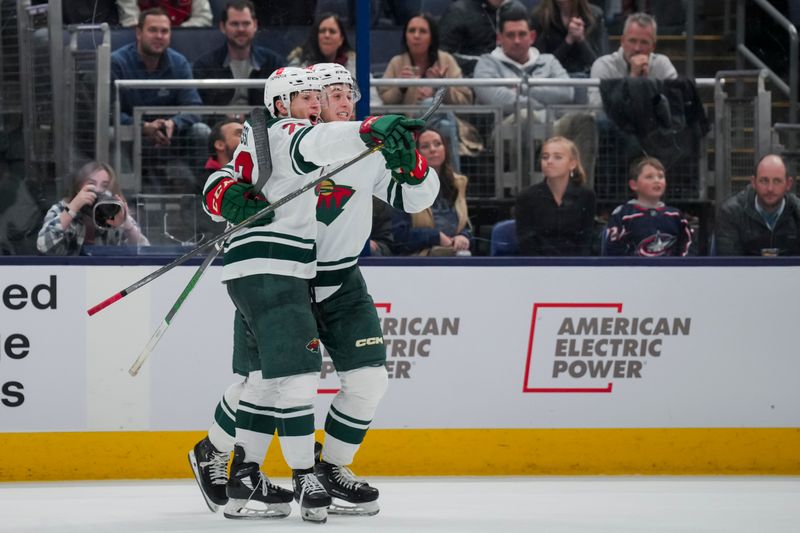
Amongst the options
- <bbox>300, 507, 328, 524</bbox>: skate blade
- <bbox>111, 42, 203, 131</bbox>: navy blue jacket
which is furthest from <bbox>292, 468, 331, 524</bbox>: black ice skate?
<bbox>111, 42, 203, 131</bbox>: navy blue jacket

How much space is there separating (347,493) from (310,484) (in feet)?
0.80

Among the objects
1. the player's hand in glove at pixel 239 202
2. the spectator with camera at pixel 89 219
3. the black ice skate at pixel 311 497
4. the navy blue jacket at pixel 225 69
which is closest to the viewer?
the player's hand in glove at pixel 239 202

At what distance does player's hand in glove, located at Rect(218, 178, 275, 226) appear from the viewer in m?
3.80

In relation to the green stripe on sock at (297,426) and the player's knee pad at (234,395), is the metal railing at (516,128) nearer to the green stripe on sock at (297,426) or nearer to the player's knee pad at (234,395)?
the player's knee pad at (234,395)

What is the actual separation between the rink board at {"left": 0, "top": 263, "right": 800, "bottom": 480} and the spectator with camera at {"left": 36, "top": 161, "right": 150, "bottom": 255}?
165mm

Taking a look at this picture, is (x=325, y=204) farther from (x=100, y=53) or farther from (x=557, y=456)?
(x=100, y=53)

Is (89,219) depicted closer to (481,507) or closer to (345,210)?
(345,210)

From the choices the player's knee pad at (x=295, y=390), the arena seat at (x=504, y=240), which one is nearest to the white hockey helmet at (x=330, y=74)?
the player's knee pad at (x=295, y=390)

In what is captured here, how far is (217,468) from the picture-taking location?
13.8 ft

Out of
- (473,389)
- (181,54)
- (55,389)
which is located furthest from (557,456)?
(181,54)

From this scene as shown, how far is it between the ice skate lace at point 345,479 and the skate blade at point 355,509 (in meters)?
0.06

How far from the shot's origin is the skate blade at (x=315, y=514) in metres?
3.92

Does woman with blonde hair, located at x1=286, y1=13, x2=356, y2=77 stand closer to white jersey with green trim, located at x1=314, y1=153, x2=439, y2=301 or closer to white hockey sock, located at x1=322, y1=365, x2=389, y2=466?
white jersey with green trim, located at x1=314, y1=153, x2=439, y2=301

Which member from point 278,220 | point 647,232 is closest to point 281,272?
point 278,220
